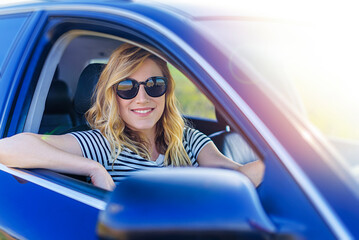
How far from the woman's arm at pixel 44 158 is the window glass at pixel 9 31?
1.55ft

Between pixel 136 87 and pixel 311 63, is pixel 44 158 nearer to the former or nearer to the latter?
pixel 136 87

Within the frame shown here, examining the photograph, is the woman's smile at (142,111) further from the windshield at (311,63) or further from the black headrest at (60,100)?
the black headrest at (60,100)

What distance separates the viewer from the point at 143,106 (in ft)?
6.48

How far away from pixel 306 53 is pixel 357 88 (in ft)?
0.72

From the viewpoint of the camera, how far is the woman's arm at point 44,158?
167cm

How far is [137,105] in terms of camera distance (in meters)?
1.97

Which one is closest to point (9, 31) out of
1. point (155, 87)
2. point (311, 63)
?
point (155, 87)

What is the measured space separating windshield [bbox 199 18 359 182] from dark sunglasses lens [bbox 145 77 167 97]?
560mm

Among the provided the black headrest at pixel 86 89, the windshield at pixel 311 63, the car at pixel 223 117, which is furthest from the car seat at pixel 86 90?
the windshield at pixel 311 63

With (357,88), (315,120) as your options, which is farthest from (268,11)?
(315,120)

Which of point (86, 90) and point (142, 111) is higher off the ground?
point (86, 90)

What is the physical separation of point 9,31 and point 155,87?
0.75 metres

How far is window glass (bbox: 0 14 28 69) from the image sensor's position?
1985mm

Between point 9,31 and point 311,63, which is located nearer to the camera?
point 311,63
